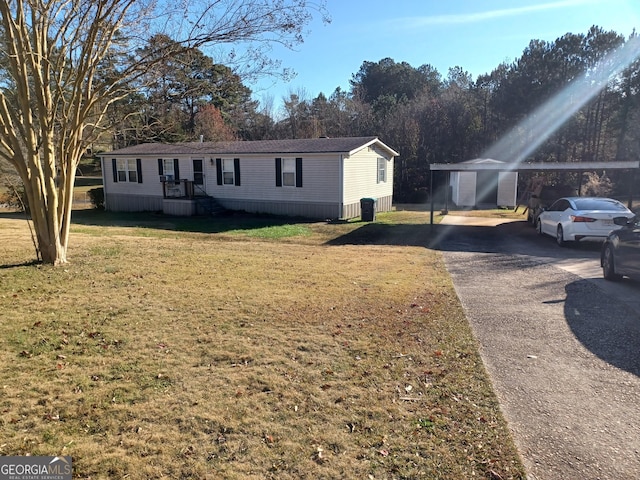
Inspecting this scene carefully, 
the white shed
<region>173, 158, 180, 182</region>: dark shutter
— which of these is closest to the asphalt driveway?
<region>173, 158, 180, 182</region>: dark shutter

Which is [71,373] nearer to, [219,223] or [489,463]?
[489,463]

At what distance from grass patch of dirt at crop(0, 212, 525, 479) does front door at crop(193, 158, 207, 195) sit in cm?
1521

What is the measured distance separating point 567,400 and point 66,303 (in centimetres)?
596

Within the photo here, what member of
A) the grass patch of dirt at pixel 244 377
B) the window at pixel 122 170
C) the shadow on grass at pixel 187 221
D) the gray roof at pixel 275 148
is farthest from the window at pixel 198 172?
the grass patch of dirt at pixel 244 377

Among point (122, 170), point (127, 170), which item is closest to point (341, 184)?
point (127, 170)

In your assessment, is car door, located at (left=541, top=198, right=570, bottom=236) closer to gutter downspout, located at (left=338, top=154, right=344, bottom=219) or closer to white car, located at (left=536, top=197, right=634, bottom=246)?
Result: white car, located at (left=536, top=197, right=634, bottom=246)

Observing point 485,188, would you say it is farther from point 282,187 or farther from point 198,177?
point 198,177

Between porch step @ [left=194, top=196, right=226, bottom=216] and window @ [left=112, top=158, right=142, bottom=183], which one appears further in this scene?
window @ [left=112, top=158, right=142, bottom=183]

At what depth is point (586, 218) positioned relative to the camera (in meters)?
11.7

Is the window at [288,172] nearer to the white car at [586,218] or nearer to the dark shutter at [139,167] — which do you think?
the dark shutter at [139,167]

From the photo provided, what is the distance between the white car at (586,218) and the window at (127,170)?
67.8 feet

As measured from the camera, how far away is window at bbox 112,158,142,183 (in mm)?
24531

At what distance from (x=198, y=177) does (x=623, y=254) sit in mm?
19555

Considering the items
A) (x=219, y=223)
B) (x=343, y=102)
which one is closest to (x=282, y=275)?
(x=219, y=223)
